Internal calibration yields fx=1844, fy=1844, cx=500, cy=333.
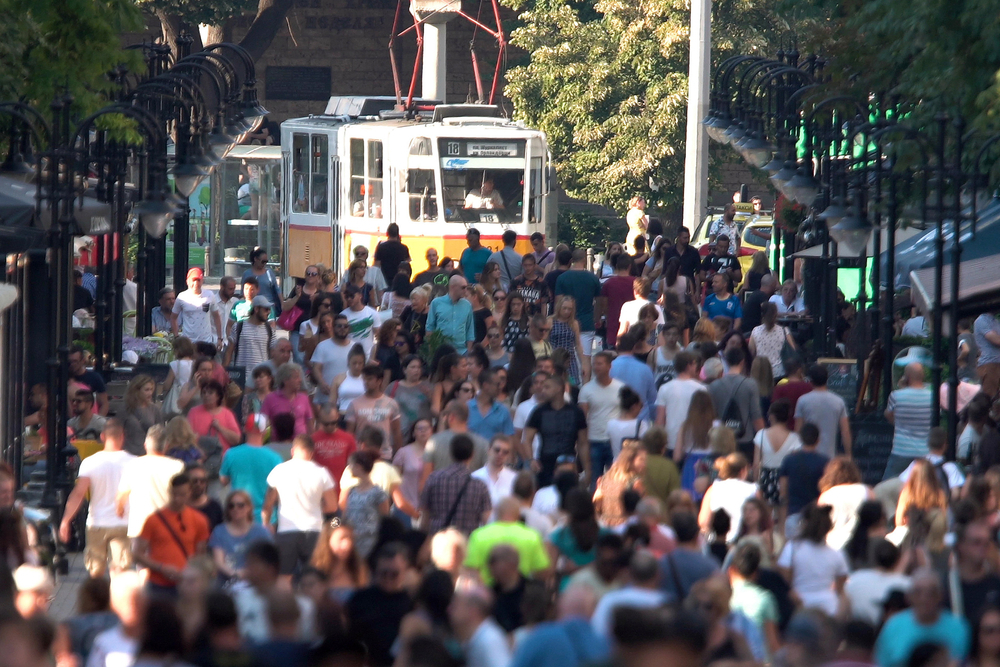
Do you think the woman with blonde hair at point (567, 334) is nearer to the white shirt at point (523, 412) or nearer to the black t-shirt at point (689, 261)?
the white shirt at point (523, 412)

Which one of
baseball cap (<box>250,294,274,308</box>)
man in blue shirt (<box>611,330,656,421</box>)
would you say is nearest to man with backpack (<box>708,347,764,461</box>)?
man in blue shirt (<box>611,330,656,421</box>)

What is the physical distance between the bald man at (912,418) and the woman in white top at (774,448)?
50.9 inches

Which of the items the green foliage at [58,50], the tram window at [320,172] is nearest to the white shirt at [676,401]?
the green foliage at [58,50]

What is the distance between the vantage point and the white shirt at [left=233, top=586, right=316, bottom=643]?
26.5 ft

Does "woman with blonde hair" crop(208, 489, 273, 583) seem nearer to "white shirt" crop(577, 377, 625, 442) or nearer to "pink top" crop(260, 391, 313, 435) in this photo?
"pink top" crop(260, 391, 313, 435)

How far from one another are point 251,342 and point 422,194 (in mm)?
11738

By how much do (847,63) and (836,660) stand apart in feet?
42.7

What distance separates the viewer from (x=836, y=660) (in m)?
7.17

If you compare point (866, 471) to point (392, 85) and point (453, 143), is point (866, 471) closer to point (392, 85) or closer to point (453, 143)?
point (453, 143)

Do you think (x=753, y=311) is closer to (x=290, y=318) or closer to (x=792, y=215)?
(x=290, y=318)

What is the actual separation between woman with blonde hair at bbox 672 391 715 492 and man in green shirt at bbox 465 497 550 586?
3.41 m

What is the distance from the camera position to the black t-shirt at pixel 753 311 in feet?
62.7

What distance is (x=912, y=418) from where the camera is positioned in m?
13.5

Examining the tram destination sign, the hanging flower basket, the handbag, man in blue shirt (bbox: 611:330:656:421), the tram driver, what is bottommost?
man in blue shirt (bbox: 611:330:656:421)
